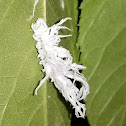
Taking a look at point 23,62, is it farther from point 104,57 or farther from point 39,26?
point 104,57

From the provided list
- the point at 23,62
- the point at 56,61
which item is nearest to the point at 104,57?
the point at 56,61

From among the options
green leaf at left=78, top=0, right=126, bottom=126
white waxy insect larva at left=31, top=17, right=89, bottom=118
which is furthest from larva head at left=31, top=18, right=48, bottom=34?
green leaf at left=78, top=0, right=126, bottom=126

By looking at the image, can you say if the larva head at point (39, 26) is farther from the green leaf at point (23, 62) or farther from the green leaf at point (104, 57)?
the green leaf at point (104, 57)

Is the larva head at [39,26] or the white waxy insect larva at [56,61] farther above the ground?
the larva head at [39,26]

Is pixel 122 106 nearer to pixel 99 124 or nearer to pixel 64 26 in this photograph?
pixel 99 124

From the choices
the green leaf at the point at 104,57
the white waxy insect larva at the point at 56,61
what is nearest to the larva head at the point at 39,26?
the white waxy insect larva at the point at 56,61
